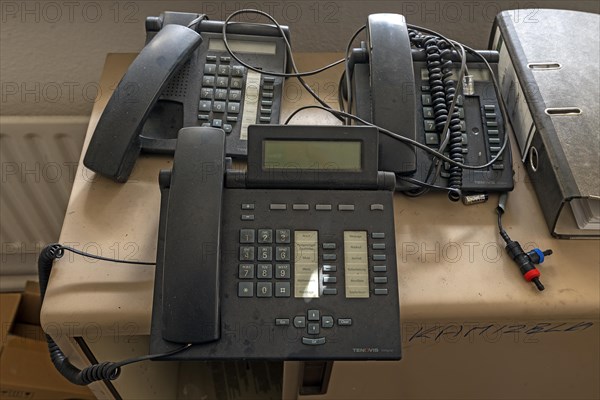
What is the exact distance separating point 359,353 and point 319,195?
0.17 m

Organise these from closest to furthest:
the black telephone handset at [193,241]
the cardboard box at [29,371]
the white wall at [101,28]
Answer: the black telephone handset at [193,241] < the white wall at [101,28] < the cardboard box at [29,371]

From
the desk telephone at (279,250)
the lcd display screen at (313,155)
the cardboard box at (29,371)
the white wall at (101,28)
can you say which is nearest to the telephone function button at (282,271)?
the desk telephone at (279,250)

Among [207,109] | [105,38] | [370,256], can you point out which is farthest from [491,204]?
[105,38]

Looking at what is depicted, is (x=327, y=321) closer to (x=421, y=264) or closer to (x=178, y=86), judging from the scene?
(x=421, y=264)

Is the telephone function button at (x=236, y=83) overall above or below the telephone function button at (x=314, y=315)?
above

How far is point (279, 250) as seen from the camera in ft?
1.80

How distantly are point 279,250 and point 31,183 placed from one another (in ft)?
2.29

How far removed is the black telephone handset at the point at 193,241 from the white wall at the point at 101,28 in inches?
15.7

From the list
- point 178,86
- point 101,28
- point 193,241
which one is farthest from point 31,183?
point 193,241

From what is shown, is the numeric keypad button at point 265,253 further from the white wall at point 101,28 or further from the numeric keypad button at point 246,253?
the white wall at point 101,28

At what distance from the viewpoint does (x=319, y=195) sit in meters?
0.57

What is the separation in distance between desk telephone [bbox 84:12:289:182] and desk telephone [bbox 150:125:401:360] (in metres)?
0.09

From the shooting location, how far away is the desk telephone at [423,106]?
0.62m

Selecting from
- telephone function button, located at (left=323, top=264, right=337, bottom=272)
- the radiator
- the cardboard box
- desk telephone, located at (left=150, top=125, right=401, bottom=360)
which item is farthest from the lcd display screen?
the cardboard box
